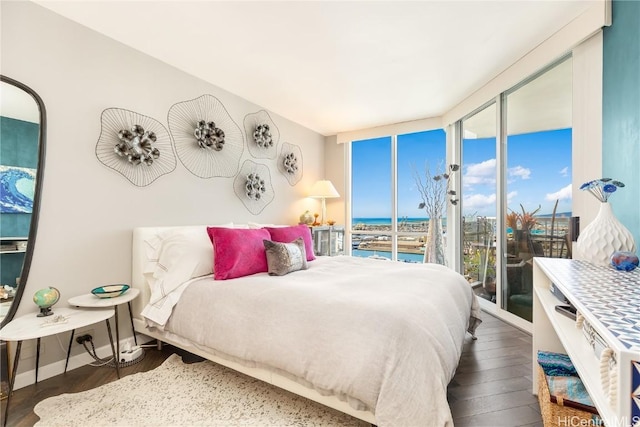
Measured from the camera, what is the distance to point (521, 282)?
2.87m

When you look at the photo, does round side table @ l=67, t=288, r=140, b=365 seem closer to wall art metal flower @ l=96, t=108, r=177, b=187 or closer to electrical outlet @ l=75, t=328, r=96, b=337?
electrical outlet @ l=75, t=328, r=96, b=337

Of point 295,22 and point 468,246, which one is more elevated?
point 295,22

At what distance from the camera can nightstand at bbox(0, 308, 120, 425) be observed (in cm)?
153

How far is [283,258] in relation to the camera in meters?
→ 2.25

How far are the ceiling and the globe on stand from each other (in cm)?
187

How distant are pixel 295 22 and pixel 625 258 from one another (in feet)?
7.75

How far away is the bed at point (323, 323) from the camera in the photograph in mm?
1257

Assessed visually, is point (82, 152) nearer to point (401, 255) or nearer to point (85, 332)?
point (85, 332)

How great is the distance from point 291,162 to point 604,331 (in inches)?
151

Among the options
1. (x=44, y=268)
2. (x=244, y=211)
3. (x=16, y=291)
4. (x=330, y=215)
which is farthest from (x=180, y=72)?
(x=330, y=215)

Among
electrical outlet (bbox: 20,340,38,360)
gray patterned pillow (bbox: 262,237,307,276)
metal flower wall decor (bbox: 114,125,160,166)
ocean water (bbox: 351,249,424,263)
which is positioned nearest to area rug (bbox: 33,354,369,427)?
electrical outlet (bbox: 20,340,38,360)

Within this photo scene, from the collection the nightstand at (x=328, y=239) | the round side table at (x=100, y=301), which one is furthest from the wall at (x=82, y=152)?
the nightstand at (x=328, y=239)

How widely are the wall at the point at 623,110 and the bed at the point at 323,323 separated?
3.52 ft

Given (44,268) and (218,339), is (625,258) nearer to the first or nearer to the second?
(218,339)
